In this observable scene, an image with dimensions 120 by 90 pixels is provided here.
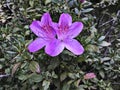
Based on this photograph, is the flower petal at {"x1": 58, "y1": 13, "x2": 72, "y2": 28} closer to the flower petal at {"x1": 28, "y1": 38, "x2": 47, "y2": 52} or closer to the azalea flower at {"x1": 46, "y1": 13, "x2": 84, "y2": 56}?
the azalea flower at {"x1": 46, "y1": 13, "x2": 84, "y2": 56}

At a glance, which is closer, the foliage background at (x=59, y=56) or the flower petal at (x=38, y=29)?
the flower petal at (x=38, y=29)

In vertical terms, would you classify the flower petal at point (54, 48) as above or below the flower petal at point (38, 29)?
below

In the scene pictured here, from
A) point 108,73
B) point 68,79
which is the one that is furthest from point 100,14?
point 68,79

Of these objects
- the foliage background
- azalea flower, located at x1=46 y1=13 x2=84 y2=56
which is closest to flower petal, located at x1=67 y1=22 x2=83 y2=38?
azalea flower, located at x1=46 y1=13 x2=84 y2=56

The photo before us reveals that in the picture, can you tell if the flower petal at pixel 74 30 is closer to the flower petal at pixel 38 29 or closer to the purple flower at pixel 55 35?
the purple flower at pixel 55 35

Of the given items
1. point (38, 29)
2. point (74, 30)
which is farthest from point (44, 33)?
point (74, 30)

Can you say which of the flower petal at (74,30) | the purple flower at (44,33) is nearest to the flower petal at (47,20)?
the purple flower at (44,33)
